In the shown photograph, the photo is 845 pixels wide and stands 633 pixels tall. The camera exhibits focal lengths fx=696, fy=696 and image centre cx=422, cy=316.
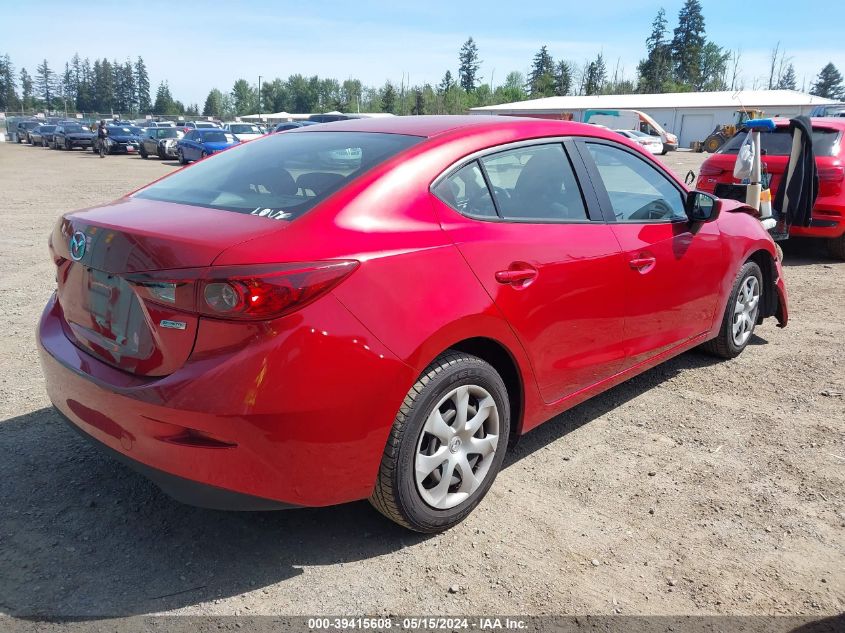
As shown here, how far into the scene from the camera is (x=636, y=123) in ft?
136

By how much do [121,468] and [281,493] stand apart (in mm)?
1360

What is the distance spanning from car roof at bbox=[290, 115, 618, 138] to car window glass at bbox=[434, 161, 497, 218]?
0.24 metres

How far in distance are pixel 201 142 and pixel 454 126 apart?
26827mm

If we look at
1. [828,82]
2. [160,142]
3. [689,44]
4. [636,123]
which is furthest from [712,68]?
[160,142]

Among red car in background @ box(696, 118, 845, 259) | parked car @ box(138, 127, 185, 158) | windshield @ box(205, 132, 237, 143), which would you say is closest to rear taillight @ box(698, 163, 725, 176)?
red car in background @ box(696, 118, 845, 259)

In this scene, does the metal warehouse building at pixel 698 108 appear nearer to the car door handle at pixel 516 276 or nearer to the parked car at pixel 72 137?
the parked car at pixel 72 137

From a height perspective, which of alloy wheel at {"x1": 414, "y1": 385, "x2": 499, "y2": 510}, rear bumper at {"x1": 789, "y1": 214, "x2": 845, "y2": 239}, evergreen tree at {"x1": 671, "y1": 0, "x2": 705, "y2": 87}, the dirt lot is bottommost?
the dirt lot

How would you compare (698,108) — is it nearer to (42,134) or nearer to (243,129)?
(243,129)

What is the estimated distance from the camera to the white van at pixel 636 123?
40219 mm

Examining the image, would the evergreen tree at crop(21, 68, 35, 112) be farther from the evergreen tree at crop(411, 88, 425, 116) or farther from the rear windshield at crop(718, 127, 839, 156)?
the rear windshield at crop(718, 127, 839, 156)

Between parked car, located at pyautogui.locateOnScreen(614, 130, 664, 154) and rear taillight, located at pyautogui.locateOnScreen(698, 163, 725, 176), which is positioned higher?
parked car, located at pyautogui.locateOnScreen(614, 130, 664, 154)

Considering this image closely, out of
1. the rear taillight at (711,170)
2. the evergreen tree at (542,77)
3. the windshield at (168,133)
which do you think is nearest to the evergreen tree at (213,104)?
the evergreen tree at (542,77)

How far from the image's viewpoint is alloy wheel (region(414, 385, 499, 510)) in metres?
2.72

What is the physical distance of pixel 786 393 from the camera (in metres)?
4.48
